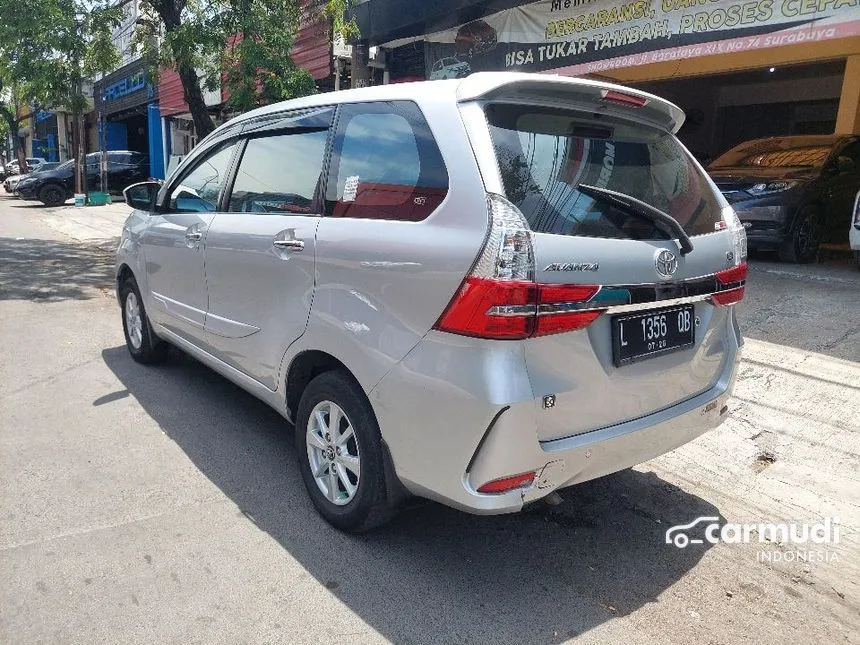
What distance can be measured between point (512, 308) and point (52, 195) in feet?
79.9

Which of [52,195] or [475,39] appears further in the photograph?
[52,195]

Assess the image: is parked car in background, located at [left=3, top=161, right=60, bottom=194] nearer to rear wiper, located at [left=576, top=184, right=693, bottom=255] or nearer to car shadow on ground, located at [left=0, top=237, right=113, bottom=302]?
car shadow on ground, located at [left=0, top=237, right=113, bottom=302]

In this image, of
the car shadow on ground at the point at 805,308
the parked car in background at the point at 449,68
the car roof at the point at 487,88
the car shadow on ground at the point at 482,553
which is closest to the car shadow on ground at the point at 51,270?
the car shadow on ground at the point at 482,553

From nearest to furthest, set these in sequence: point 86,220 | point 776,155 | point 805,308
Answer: point 805,308
point 776,155
point 86,220

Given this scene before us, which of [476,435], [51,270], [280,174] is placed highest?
[280,174]

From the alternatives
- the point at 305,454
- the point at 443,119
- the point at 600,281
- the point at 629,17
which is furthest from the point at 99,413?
the point at 629,17

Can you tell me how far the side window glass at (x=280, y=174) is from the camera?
125 inches

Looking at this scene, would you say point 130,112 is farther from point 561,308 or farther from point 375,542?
point 561,308

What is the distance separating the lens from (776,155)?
9133 millimetres

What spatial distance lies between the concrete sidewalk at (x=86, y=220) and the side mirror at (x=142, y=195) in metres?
8.41

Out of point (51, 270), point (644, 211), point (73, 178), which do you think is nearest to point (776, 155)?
point (644, 211)

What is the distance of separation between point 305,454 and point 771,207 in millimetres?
6904

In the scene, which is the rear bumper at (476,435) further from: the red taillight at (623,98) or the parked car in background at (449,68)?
the parked car in background at (449,68)

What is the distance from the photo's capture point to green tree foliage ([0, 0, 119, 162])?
382 inches
